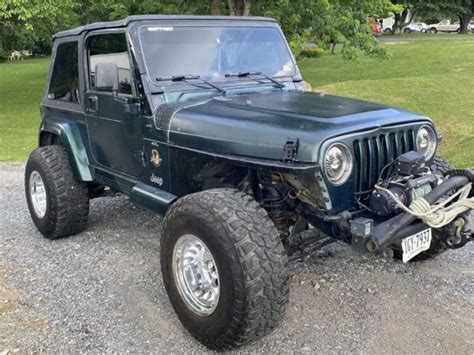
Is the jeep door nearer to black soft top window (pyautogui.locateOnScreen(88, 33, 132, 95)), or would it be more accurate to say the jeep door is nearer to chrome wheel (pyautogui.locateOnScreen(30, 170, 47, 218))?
black soft top window (pyautogui.locateOnScreen(88, 33, 132, 95))

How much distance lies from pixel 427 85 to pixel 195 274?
523 inches

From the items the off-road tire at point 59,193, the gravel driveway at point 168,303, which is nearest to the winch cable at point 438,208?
the gravel driveway at point 168,303

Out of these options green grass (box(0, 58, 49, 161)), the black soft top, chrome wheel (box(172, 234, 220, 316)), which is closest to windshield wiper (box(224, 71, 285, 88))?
the black soft top

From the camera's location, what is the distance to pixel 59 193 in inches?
202

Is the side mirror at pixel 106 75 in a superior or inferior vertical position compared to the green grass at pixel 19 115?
superior

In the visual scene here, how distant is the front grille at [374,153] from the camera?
11.2 feet

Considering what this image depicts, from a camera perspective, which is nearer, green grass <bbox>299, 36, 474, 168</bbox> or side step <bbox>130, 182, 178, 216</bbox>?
side step <bbox>130, 182, 178, 216</bbox>

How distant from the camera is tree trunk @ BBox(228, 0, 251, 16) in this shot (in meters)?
13.4

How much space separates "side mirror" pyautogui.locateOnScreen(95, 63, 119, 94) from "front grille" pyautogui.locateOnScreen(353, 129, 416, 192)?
2024 mm

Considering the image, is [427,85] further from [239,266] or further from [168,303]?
[239,266]

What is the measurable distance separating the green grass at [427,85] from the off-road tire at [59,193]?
5530 millimetres

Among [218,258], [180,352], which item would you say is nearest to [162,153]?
[218,258]

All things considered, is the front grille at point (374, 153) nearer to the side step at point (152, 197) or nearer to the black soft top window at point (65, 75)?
the side step at point (152, 197)

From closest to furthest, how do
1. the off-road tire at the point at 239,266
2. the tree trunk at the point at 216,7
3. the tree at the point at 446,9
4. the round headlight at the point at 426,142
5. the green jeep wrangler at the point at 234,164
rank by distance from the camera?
the off-road tire at the point at 239,266 → the green jeep wrangler at the point at 234,164 → the round headlight at the point at 426,142 → the tree trunk at the point at 216,7 → the tree at the point at 446,9
